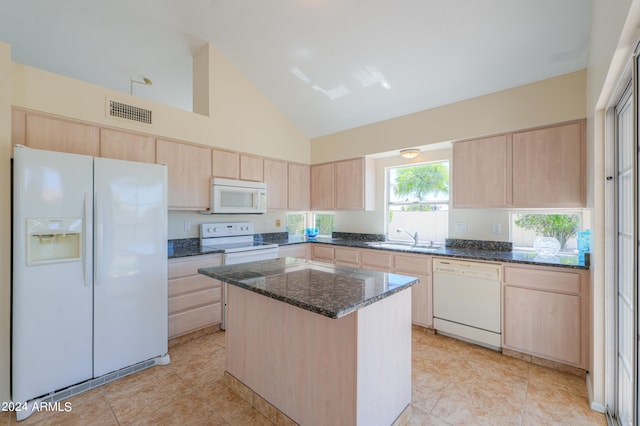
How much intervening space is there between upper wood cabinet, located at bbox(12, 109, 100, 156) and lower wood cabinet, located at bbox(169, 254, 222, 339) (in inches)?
51.7

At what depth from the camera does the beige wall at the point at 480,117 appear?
2512 millimetres

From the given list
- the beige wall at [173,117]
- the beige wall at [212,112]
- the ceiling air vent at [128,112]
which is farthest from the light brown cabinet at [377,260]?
the ceiling air vent at [128,112]

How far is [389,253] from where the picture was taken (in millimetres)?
3406

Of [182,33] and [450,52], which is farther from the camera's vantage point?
[182,33]

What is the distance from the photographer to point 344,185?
4258mm

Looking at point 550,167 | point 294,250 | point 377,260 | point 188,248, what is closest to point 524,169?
point 550,167

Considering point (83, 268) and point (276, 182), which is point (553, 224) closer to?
point (276, 182)

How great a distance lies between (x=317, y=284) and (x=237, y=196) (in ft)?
7.74

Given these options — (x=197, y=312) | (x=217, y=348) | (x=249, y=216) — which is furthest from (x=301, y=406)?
(x=249, y=216)

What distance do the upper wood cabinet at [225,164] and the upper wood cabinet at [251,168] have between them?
8cm

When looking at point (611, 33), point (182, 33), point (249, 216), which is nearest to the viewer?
point (611, 33)

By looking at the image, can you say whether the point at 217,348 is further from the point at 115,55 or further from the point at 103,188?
the point at 115,55

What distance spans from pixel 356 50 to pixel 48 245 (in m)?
3.14

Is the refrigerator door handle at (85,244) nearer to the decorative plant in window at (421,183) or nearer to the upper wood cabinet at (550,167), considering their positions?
the decorative plant in window at (421,183)
